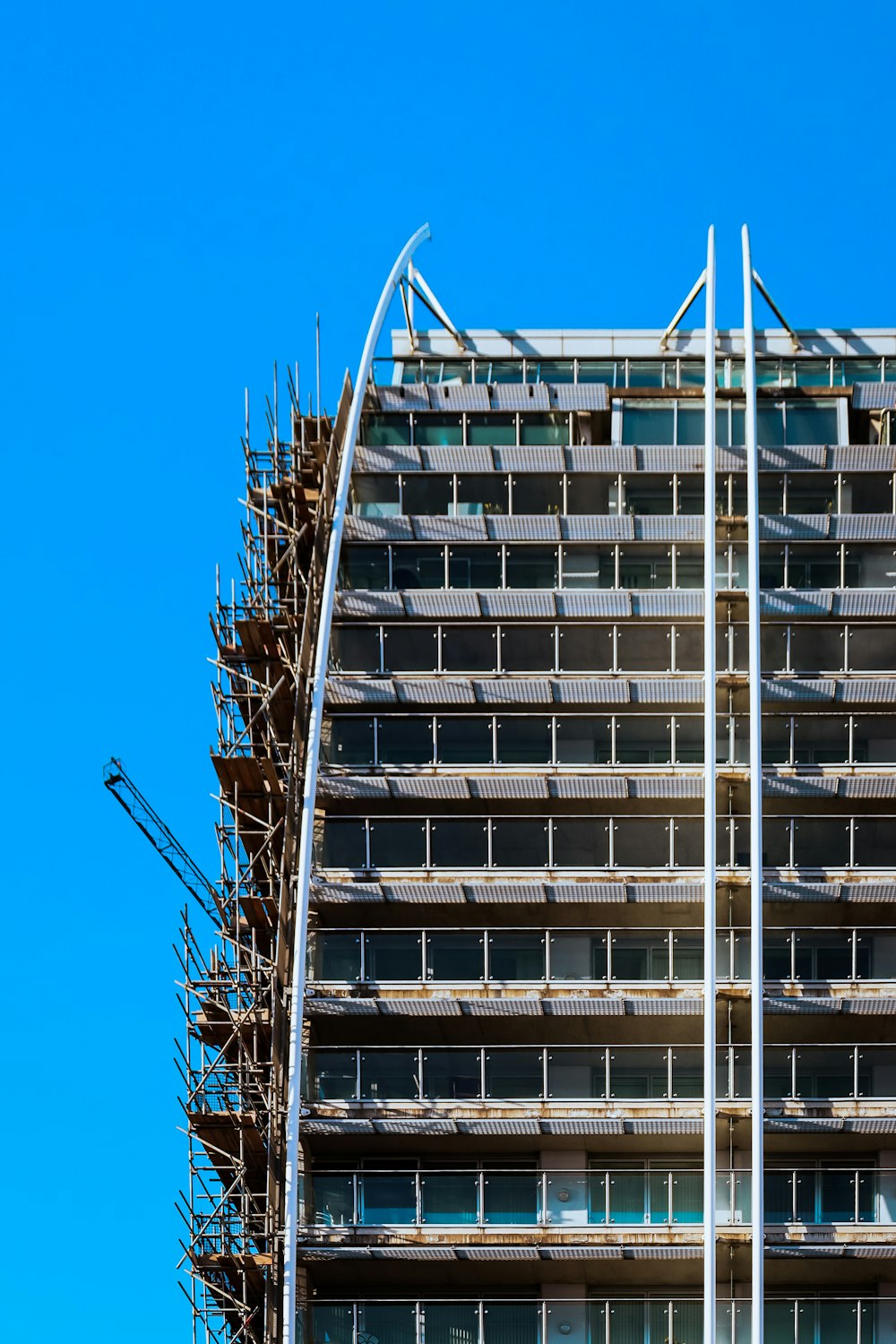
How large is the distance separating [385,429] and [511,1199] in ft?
57.9

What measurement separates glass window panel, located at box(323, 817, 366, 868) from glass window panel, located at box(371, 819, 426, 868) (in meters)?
0.28

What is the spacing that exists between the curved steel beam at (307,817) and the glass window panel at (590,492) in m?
4.94

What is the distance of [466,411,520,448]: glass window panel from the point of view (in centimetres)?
6094

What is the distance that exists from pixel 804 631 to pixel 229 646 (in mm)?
12491

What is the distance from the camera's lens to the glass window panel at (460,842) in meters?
56.5

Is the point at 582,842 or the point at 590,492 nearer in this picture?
the point at 582,842

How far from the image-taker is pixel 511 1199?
5353cm

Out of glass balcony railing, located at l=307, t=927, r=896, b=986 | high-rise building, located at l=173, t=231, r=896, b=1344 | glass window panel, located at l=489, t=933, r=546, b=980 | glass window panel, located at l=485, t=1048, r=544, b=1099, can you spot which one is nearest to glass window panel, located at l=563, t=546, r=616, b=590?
high-rise building, located at l=173, t=231, r=896, b=1344

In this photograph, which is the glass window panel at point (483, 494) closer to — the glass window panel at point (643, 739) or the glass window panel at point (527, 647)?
the glass window panel at point (527, 647)

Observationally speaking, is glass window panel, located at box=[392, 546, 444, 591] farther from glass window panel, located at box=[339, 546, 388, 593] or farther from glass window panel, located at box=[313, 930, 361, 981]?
glass window panel, located at box=[313, 930, 361, 981]

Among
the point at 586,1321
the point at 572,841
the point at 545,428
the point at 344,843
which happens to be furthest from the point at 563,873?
the point at 545,428

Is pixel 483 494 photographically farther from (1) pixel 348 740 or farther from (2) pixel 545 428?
(1) pixel 348 740

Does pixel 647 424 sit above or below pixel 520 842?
Answer: above

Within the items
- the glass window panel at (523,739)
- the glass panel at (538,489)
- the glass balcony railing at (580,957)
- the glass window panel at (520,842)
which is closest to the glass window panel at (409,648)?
the glass window panel at (523,739)
